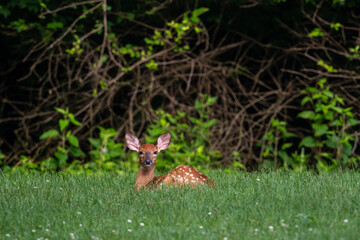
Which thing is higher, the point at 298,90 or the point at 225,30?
the point at 225,30

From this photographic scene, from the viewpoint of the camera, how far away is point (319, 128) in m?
9.66

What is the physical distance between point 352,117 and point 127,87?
3657 millimetres

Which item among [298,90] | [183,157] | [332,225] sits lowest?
[183,157]

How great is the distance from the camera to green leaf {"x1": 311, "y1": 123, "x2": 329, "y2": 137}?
958 cm

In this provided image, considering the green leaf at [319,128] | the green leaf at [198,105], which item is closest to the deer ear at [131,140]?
the green leaf at [198,105]

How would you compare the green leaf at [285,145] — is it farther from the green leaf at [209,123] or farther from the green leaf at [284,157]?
the green leaf at [209,123]

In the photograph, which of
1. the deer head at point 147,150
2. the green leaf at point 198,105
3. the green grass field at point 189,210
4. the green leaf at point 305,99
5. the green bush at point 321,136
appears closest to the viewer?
the green grass field at point 189,210

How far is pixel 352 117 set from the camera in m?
9.66

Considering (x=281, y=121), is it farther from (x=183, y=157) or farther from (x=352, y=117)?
(x=183, y=157)

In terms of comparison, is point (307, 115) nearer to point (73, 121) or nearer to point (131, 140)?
point (73, 121)

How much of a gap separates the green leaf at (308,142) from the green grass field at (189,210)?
2.83m

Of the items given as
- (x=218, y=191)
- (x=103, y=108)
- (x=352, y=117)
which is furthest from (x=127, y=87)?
(x=218, y=191)

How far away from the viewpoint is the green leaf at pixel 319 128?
958 centimetres

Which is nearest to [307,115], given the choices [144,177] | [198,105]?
[198,105]
